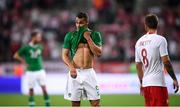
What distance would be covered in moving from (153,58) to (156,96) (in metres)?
0.61

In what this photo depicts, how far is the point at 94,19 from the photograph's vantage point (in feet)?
74.0

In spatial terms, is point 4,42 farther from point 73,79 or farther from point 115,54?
point 73,79

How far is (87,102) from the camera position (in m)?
15.8

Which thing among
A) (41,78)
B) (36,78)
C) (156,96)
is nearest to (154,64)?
(156,96)

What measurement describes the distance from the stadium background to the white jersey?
32.3ft

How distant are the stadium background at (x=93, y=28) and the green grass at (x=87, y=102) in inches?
41.3

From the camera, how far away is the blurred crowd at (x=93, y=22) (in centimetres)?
2169

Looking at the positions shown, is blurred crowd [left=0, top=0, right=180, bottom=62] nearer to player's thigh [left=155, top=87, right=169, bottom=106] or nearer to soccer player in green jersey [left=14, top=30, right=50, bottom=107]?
soccer player in green jersey [left=14, top=30, right=50, bottom=107]

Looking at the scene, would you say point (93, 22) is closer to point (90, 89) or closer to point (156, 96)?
point (90, 89)

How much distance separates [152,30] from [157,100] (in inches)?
44.7

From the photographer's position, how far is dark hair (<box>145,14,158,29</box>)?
8.55 m

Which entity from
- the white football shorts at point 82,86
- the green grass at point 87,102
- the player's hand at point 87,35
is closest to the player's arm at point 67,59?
the white football shorts at point 82,86

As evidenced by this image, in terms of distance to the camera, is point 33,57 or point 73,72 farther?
point 33,57

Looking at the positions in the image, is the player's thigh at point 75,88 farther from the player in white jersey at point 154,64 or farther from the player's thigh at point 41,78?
the player's thigh at point 41,78
